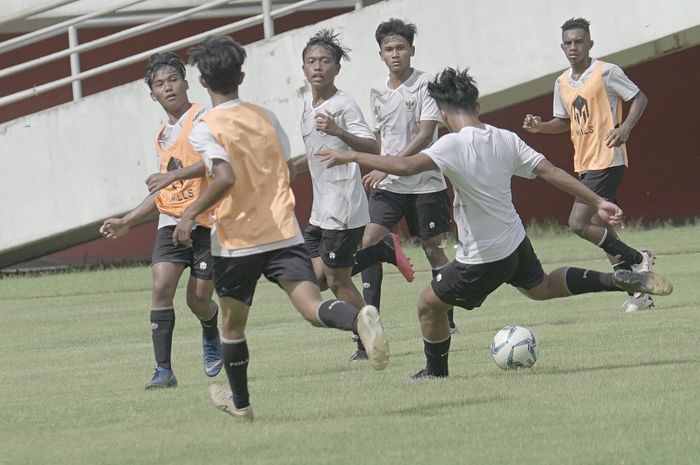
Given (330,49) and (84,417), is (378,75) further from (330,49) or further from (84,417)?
(84,417)

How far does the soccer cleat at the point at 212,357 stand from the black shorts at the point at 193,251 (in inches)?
19.9

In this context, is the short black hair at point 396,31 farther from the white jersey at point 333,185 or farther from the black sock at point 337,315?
the black sock at point 337,315

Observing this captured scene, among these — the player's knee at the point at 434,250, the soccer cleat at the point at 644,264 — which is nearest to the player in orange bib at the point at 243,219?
the player's knee at the point at 434,250

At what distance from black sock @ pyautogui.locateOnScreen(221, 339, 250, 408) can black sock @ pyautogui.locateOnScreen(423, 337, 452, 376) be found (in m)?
1.53

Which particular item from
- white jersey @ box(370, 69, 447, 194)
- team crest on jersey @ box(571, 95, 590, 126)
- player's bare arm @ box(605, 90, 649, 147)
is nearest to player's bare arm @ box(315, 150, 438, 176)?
white jersey @ box(370, 69, 447, 194)

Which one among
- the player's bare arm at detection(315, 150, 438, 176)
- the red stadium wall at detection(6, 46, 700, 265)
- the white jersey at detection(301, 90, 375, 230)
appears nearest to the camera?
the player's bare arm at detection(315, 150, 438, 176)

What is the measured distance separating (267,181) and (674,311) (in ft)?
17.1

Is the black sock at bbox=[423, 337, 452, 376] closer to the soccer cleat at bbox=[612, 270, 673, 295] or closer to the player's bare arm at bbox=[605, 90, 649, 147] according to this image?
the soccer cleat at bbox=[612, 270, 673, 295]

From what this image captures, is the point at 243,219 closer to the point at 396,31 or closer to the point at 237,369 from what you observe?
the point at 237,369

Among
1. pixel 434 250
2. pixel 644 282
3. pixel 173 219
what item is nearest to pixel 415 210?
pixel 434 250

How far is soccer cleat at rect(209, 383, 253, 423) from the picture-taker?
7.84m

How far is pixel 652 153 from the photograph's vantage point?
2198cm

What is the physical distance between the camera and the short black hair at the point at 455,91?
853 cm

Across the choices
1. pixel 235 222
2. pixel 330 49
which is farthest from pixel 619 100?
pixel 235 222
